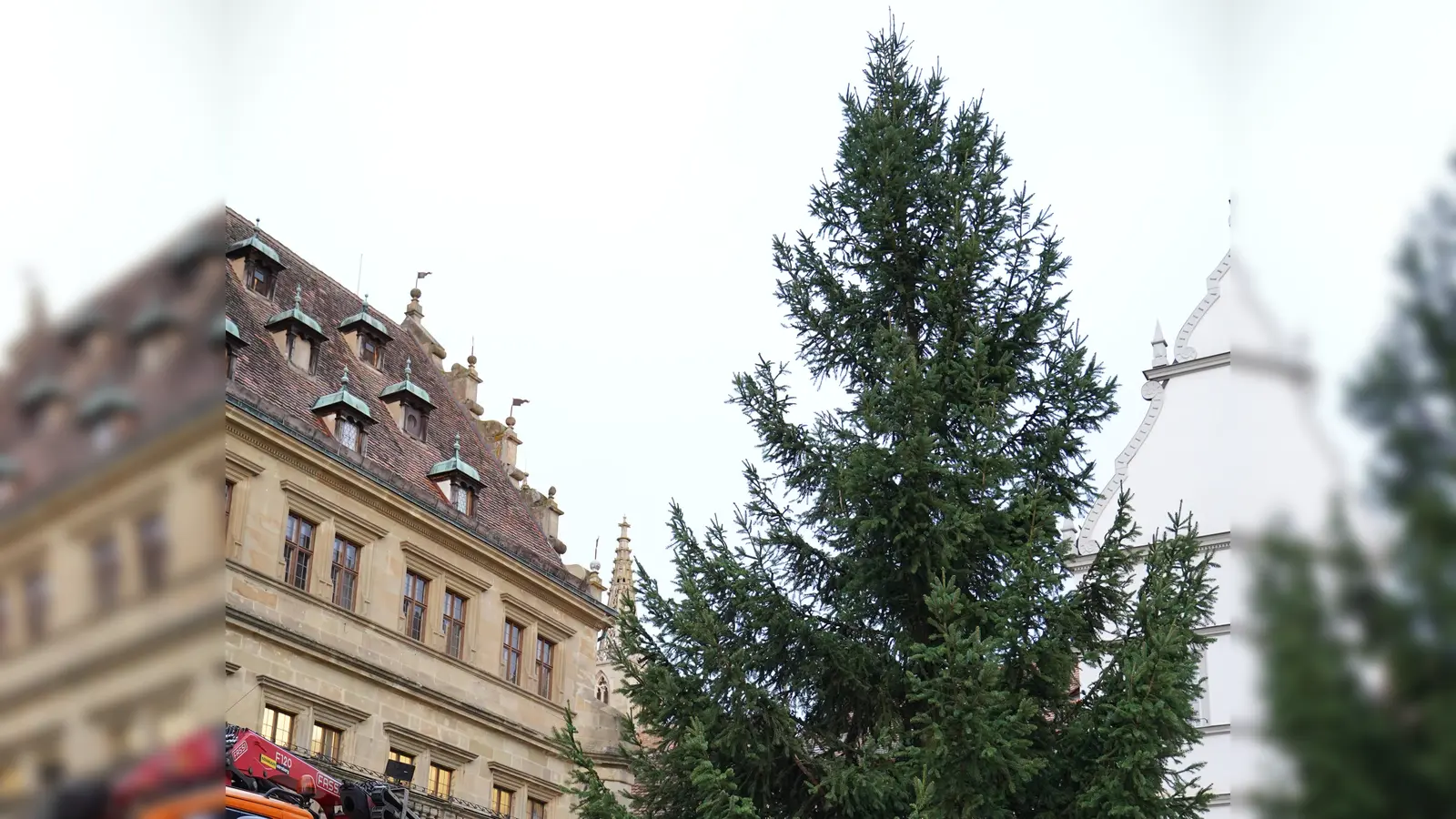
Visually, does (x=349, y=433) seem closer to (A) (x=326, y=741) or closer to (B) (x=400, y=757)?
(A) (x=326, y=741)

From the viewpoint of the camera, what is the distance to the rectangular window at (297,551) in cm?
2562

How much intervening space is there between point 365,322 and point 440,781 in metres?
10.5

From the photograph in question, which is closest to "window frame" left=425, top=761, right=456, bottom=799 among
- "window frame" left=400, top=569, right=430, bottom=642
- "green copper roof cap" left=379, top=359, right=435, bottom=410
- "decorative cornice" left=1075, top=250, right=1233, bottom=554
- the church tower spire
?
"window frame" left=400, top=569, right=430, bottom=642

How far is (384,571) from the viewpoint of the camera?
27641 millimetres

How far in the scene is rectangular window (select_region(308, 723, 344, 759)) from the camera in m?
25.5

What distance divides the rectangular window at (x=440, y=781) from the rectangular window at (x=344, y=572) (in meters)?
3.96

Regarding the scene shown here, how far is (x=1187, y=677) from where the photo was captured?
412 inches
